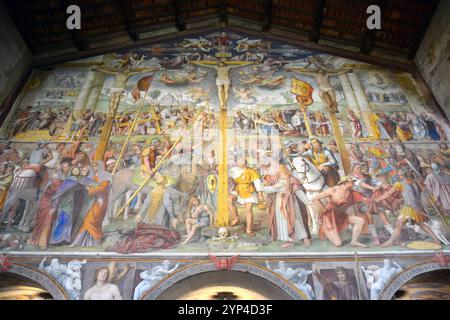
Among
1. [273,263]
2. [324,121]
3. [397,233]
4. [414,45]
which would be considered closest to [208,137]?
[324,121]

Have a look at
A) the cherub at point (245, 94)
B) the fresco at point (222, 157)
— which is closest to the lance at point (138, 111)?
the fresco at point (222, 157)

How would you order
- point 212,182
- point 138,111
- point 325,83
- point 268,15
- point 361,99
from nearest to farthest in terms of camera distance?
point 212,182 < point 138,111 < point 361,99 < point 325,83 < point 268,15

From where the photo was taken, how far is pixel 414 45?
37.2ft

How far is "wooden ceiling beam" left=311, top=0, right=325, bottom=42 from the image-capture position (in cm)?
1133

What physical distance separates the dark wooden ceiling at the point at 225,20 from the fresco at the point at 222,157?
0.66 meters

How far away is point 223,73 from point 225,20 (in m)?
2.63

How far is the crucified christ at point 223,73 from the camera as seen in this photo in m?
10.8

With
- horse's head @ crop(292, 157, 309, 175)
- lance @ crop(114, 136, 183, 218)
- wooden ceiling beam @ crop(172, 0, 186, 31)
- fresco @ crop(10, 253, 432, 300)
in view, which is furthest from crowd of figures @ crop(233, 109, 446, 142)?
wooden ceiling beam @ crop(172, 0, 186, 31)

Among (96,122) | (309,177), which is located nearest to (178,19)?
(96,122)

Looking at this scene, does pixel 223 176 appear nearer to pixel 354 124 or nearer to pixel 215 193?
pixel 215 193

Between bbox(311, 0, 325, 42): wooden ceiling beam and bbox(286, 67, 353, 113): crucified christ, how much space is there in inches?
48.3

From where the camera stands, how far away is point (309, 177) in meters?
8.94

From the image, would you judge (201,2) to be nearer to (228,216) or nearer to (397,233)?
(228,216)

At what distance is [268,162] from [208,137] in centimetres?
158
